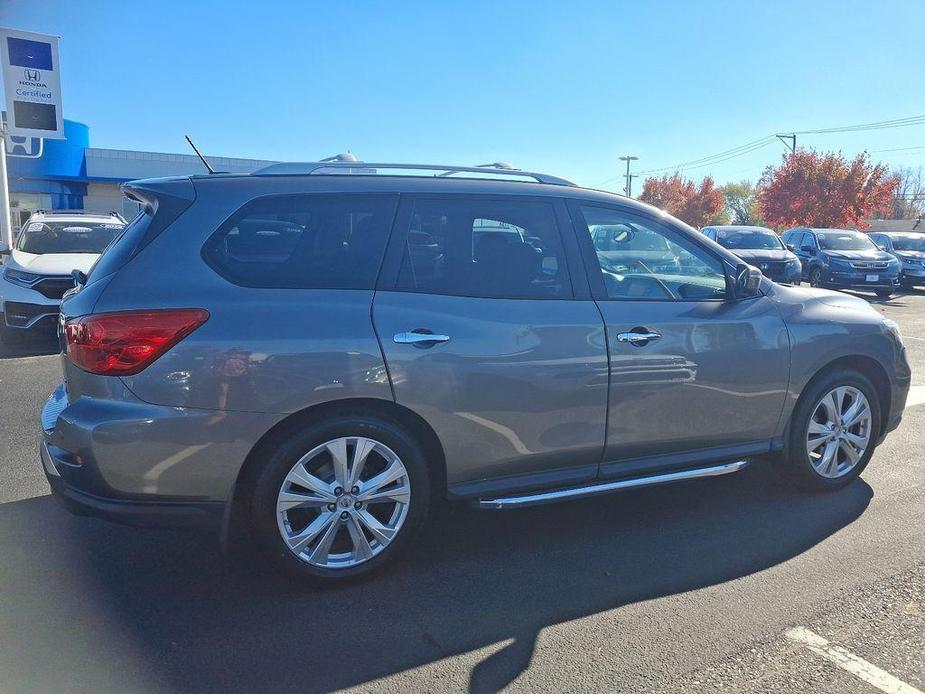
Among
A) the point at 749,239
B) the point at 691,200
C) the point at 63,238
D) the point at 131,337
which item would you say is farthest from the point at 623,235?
the point at 691,200

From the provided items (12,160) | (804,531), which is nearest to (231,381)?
(804,531)

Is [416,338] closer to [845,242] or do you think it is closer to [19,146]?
[845,242]

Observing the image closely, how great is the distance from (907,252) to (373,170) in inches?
854

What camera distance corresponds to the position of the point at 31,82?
1809 centimetres

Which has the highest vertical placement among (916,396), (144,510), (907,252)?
(907,252)

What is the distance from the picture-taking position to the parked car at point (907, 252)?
20.0m

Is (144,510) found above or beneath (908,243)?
beneath

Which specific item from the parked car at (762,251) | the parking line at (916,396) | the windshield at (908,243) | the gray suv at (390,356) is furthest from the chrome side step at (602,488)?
the windshield at (908,243)

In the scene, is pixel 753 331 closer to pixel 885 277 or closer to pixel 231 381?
pixel 231 381

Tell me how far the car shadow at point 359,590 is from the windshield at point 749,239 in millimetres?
13667

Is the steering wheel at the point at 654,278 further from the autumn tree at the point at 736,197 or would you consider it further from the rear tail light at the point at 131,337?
the autumn tree at the point at 736,197

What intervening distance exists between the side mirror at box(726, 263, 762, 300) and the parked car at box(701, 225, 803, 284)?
39.3 ft

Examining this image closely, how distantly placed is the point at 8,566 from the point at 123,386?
49.4 inches

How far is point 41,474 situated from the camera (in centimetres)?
459
